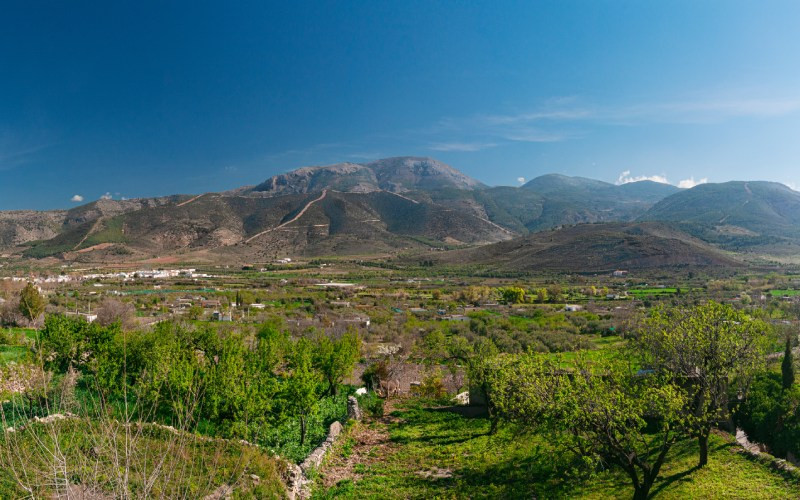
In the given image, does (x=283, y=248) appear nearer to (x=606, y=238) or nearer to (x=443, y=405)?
(x=606, y=238)

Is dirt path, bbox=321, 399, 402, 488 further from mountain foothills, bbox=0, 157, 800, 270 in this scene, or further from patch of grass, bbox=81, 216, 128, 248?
patch of grass, bbox=81, 216, 128, 248

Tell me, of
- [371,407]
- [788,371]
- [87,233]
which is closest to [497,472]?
[371,407]

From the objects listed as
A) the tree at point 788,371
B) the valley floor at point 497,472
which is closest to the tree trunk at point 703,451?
the valley floor at point 497,472

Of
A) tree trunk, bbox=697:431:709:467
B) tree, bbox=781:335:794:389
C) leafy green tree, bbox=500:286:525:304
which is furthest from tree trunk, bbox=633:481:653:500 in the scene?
leafy green tree, bbox=500:286:525:304

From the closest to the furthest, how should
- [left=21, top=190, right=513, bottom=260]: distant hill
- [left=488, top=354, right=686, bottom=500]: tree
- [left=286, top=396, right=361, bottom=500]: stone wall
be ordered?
1. [left=488, top=354, right=686, bottom=500]: tree
2. [left=286, top=396, right=361, bottom=500]: stone wall
3. [left=21, top=190, right=513, bottom=260]: distant hill

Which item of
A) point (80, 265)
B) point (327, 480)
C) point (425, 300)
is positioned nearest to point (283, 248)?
point (80, 265)

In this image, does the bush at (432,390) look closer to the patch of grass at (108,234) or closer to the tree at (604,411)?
the tree at (604,411)

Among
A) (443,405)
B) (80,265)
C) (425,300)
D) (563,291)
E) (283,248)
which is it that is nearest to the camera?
(443,405)
